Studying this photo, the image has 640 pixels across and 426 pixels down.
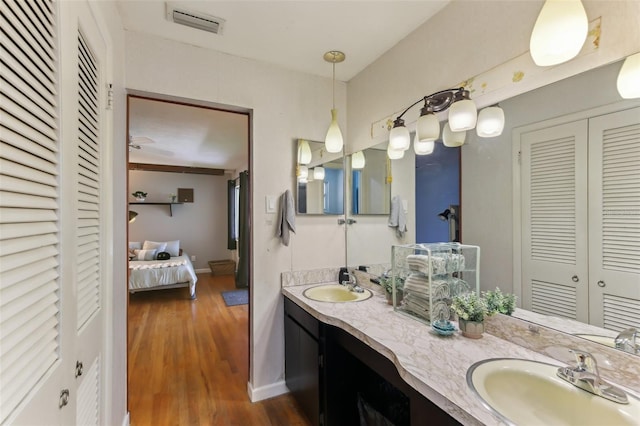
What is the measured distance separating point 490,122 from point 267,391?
2286 millimetres

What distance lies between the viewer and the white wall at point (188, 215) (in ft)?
22.0

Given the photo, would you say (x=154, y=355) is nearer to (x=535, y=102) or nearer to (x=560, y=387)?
(x=560, y=387)

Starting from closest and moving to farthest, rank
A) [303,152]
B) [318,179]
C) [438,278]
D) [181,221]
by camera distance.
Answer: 1. [438,278]
2. [303,152]
3. [318,179]
4. [181,221]

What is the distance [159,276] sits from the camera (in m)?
4.81

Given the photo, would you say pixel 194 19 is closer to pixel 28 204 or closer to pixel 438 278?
pixel 28 204

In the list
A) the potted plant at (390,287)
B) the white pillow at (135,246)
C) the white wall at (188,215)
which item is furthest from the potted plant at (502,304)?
the white wall at (188,215)

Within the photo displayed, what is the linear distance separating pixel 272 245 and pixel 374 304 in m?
0.86

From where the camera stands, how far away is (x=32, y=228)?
0.68m

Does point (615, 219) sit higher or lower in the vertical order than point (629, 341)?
higher

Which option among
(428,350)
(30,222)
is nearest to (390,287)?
(428,350)

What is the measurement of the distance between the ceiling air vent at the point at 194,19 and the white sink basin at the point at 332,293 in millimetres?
1795

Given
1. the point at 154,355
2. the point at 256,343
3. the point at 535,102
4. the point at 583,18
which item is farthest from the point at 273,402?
the point at 583,18

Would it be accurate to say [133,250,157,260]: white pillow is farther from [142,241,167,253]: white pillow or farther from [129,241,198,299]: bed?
[129,241,198,299]: bed

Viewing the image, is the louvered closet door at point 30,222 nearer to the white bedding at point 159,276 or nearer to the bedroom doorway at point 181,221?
the bedroom doorway at point 181,221
